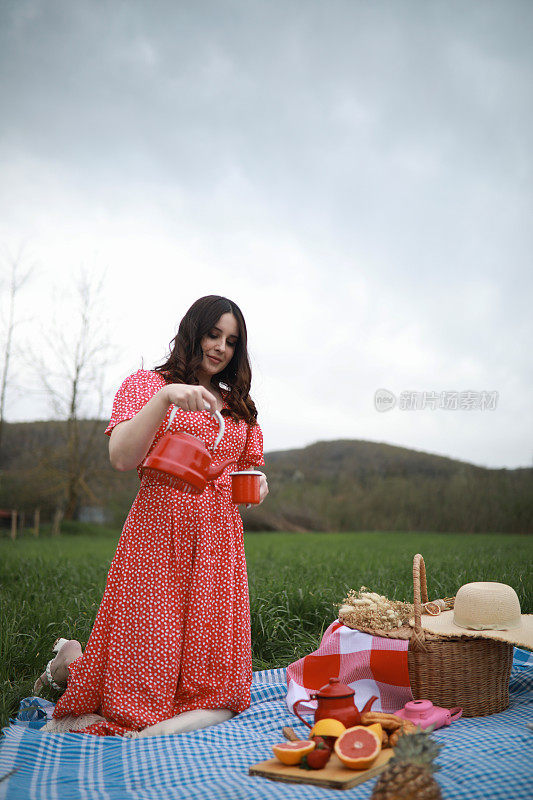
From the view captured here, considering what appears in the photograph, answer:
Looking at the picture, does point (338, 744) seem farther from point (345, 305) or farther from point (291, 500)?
point (291, 500)

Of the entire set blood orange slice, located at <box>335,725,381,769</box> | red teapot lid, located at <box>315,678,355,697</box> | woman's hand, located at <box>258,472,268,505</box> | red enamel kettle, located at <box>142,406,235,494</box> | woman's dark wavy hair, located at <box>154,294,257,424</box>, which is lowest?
→ blood orange slice, located at <box>335,725,381,769</box>

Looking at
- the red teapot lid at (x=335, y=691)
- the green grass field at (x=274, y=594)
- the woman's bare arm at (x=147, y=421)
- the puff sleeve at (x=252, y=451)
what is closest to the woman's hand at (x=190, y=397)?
the woman's bare arm at (x=147, y=421)

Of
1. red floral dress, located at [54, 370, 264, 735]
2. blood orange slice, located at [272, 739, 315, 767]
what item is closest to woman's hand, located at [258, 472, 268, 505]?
red floral dress, located at [54, 370, 264, 735]

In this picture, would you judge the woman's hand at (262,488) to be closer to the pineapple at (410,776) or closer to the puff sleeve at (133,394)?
the puff sleeve at (133,394)

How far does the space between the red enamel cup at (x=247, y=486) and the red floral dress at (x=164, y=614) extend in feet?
0.44

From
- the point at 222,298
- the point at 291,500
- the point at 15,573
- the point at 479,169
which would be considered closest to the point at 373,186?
the point at 479,169

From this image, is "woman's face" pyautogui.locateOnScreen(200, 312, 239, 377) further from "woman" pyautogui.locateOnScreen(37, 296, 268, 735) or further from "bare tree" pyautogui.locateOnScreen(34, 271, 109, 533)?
"bare tree" pyautogui.locateOnScreen(34, 271, 109, 533)

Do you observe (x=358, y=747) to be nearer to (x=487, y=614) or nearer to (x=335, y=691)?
(x=335, y=691)

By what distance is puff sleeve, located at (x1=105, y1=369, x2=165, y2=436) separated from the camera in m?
2.14

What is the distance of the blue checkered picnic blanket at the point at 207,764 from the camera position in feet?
5.23

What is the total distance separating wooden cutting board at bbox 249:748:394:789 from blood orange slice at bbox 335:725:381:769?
0.08 feet

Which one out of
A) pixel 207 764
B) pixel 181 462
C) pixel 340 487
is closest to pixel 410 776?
pixel 207 764

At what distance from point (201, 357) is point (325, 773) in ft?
4.86

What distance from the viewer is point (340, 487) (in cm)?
1370
